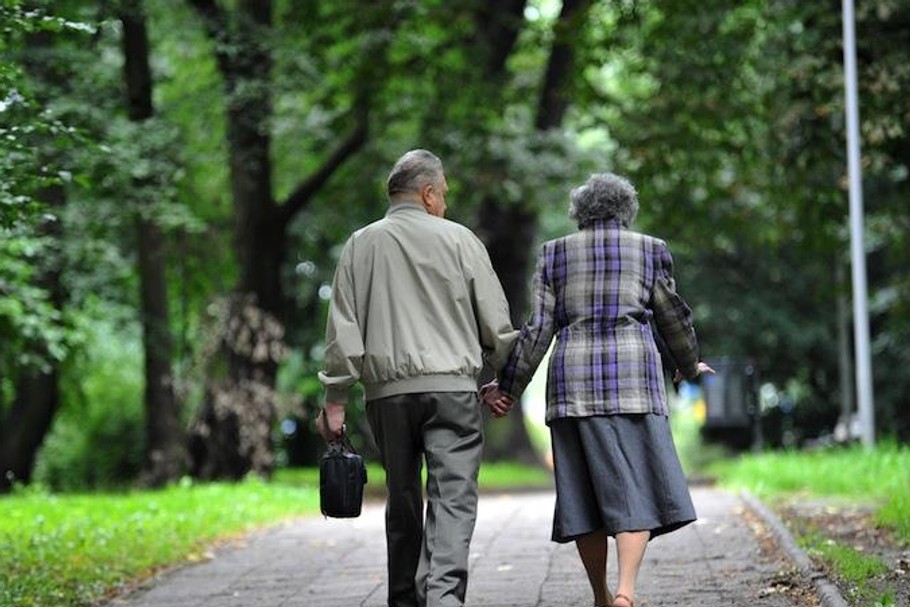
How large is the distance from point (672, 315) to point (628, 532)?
93 cm

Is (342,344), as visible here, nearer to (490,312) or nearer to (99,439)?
(490,312)

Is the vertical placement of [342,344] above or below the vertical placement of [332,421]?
above

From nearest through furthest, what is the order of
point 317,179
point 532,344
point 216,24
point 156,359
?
point 532,344 < point 216,24 < point 156,359 < point 317,179

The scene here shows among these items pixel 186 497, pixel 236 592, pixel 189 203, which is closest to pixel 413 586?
pixel 236 592

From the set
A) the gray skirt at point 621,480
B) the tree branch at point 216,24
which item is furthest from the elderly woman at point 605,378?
the tree branch at point 216,24

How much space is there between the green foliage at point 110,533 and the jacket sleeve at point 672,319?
3439mm

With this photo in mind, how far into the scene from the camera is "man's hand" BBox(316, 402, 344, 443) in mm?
6953

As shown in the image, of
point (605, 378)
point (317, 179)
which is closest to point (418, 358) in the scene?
point (605, 378)

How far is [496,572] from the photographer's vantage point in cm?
964

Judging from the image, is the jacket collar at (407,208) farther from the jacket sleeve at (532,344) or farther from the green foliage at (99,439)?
the green foliage at (99,439)

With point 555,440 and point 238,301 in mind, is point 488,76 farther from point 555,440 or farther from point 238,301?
point 555,440

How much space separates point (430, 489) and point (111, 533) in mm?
5559

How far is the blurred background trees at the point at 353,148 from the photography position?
17641 millimetres

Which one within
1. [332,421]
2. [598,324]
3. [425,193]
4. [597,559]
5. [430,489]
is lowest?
[597,559]
